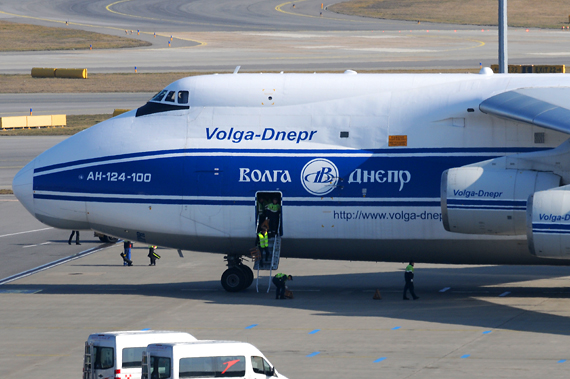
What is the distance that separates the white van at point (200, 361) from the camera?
16.0m

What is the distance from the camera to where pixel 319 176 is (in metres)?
26.6

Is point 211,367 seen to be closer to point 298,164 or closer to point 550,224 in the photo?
point 550,224

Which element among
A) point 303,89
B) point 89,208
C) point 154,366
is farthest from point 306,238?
point 154,366

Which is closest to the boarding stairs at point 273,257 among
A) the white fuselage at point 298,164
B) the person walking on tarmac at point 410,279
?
the white fuselage at point 298,164

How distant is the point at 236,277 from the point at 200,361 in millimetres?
12254

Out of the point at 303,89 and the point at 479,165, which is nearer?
the point at 479,165

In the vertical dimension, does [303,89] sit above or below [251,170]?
above

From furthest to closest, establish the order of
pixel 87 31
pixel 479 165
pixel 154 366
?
pixel 87 31 → pixel 479 165 → pixel 154 366

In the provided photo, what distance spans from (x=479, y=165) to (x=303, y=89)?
5.90 m

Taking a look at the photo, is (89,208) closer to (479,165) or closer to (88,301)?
(88,301)

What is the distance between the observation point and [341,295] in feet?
92.7

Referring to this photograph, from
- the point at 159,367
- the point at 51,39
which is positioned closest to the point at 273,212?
the point at 159,367

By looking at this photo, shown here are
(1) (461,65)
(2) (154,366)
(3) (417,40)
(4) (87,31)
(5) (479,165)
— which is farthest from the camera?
(4) (87,31)

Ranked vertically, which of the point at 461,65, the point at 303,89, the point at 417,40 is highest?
the point at 417,40
